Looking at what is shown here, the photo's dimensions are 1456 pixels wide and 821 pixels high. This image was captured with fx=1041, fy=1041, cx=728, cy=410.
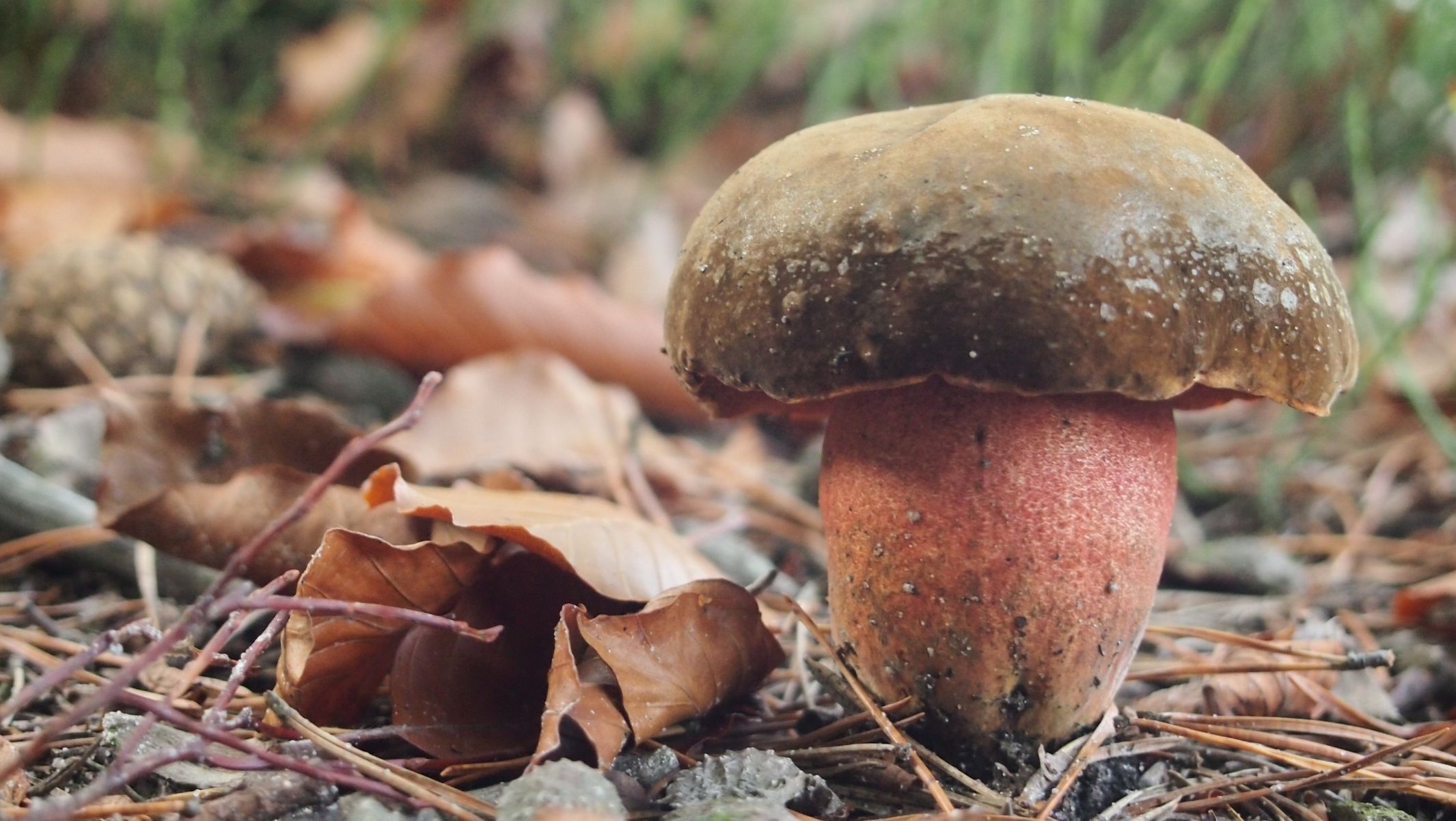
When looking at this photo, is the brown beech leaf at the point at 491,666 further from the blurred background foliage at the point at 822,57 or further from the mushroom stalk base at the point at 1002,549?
the blurred background foliage at the point at 822,57

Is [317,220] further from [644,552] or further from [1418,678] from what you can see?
[1418,678]

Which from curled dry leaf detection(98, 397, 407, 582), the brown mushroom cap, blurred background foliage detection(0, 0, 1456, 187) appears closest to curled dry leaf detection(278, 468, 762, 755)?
curled dry leaf detection(98, 397, 407, 582)

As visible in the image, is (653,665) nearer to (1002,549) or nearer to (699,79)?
(1002,549)

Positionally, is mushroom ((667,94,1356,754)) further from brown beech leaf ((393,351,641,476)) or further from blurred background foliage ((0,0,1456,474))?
blurred background foliage ((0,0,1456,474))

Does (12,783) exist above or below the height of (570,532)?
below

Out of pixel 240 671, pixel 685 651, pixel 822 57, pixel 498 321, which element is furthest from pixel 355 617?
pixel 822 57

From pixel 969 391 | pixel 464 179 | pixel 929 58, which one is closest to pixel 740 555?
pixel 969 391
